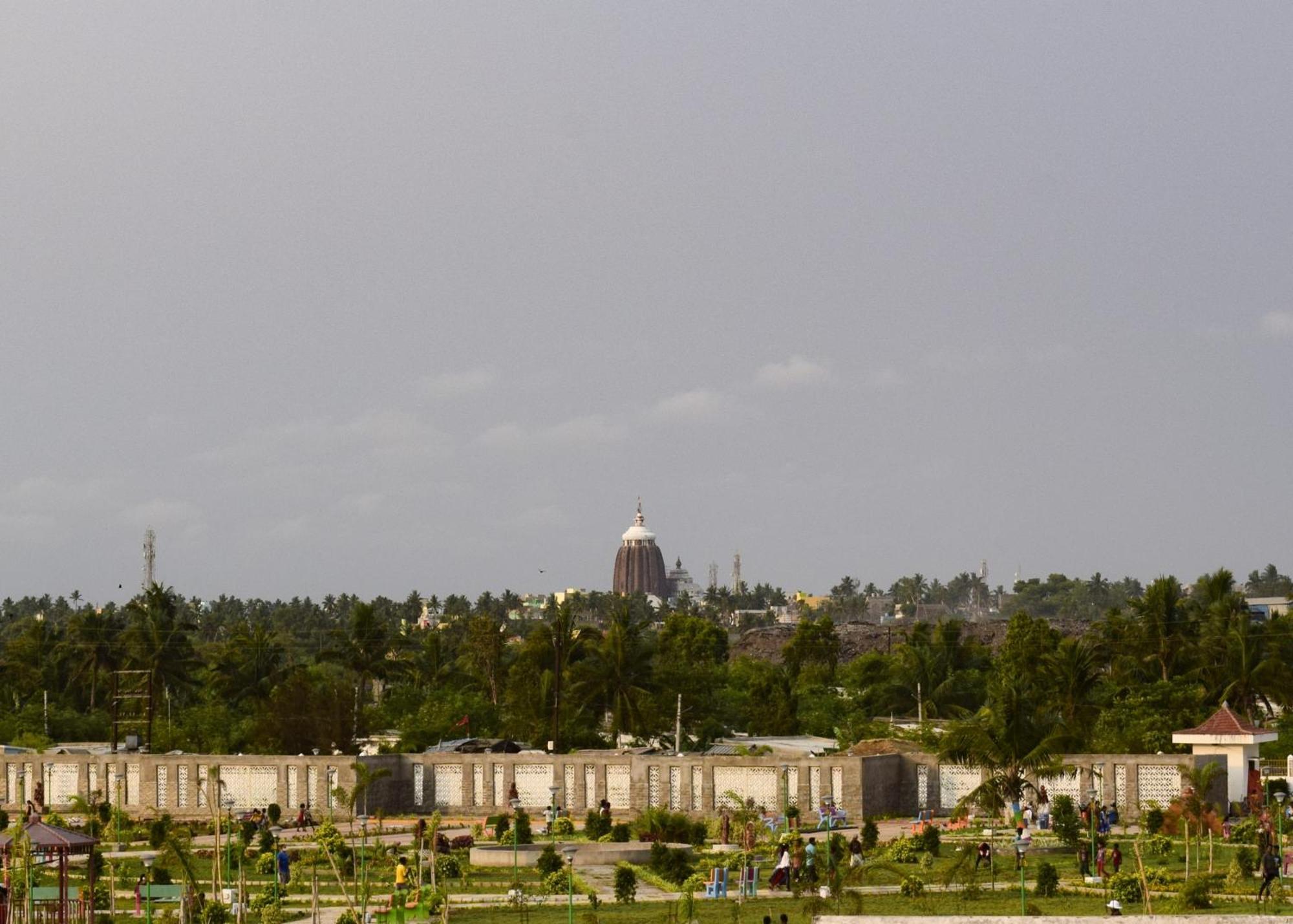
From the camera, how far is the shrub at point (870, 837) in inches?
1973

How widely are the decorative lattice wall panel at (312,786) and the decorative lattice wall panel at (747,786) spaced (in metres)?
14.5

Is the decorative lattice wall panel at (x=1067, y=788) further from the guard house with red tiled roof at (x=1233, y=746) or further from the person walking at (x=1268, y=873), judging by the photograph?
the person walking at (x=1268, y=873)

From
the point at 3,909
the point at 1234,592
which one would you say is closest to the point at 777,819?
the point at 3,909

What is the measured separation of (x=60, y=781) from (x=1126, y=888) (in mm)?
45767

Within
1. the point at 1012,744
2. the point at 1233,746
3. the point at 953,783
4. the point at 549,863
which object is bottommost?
the point at 549,863

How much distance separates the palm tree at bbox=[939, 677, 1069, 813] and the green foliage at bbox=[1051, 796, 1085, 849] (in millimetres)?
1462

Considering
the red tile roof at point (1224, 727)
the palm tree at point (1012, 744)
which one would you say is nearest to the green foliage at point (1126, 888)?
the palm tree at point (1012, 744)

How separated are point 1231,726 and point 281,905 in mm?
31715

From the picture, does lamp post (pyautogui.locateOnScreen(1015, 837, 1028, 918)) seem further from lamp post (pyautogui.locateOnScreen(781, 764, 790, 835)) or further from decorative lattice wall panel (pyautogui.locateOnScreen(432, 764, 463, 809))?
decorative lattice wall panel (pyautogui.locateOnScreen(432, 764, 463, 809))

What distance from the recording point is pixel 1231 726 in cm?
6091

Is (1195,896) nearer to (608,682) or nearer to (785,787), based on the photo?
(785,787)

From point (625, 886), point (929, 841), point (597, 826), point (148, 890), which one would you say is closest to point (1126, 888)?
point (625, 886)

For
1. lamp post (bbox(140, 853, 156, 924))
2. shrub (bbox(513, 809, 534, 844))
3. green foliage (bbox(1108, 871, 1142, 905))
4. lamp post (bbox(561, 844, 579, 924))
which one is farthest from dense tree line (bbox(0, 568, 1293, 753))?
lamp post (bbox(140, 853, 156, 924))

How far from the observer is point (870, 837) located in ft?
167
